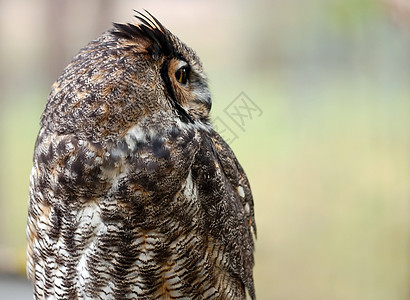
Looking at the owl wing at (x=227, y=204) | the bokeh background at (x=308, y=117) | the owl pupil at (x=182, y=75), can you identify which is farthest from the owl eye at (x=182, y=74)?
the bokeh background at (x=308, y=117)

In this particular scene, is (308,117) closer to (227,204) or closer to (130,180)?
(227,204)

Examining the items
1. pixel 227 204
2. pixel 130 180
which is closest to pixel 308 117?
pixel 227 204

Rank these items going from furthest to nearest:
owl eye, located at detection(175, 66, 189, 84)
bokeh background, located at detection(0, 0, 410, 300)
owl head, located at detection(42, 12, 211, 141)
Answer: bokeh background, located at detection(0, 0, 410, 300), owl eye, located at detection(175, 66, 189, 84), owl head, located at detection(42, 12, 211, 141)

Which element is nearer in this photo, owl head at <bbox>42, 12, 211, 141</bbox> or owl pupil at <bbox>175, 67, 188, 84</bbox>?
owl head at <bbox>42, 12, 211, 141</bbox>

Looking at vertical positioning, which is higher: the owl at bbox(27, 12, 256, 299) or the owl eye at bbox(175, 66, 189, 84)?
the owl eye at bbox(175, 66, 189, 84)

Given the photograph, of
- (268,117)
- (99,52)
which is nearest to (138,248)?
(99,52)

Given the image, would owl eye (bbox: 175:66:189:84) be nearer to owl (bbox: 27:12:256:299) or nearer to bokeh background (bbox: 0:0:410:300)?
owl (bbox: 27:12:256:299)

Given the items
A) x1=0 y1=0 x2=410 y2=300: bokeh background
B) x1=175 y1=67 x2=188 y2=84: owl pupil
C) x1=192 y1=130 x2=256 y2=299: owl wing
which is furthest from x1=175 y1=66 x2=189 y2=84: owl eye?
x1=0 y1=0 x2=410 y2=300: bokeh background
